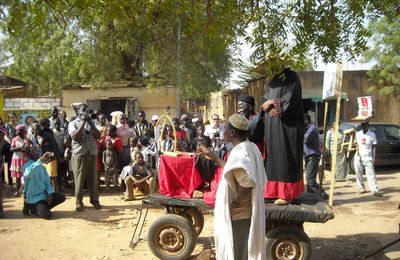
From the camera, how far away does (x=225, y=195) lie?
369 centimetres

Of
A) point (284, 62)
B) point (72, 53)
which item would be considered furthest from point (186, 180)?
point (72, 53)

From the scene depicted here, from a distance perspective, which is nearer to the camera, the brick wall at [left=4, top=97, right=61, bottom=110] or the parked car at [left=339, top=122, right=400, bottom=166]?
the parked car at [left=339, top=122, right=400, bottom=166]

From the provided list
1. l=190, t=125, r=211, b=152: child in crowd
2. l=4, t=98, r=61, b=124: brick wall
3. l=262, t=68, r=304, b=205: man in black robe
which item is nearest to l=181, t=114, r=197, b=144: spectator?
l=190, t=125, r=211, b=152: child in crowd

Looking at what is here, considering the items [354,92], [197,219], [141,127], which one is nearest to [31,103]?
[141,127]

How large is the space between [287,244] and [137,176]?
16.0 ft

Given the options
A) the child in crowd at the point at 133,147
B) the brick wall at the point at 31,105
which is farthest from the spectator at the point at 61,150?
the brick wall at the point at 31,105

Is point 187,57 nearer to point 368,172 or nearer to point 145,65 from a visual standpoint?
point 145,65

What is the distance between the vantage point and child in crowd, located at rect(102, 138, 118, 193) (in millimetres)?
9805

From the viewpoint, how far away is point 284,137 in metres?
5.00

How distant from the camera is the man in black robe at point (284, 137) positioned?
4.93m

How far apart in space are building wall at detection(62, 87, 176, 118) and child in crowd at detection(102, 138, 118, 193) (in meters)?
7.62

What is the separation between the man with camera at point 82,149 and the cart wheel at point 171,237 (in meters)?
2.87

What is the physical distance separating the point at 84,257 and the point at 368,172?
260 inches

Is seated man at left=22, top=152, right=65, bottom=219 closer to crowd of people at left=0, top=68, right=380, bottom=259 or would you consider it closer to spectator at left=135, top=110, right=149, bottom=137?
crowd of people at left=0, top=68, right=380, bottom=259
